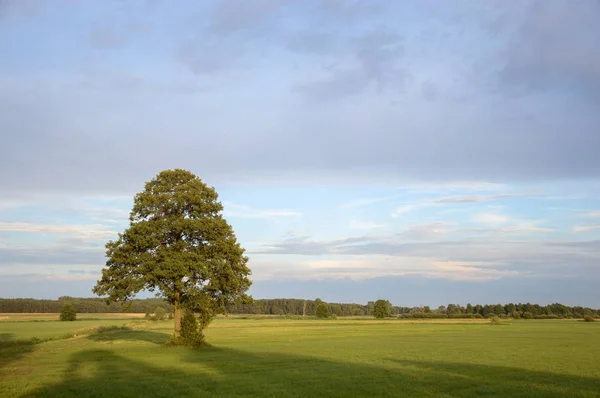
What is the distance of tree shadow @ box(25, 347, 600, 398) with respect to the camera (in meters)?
18.9

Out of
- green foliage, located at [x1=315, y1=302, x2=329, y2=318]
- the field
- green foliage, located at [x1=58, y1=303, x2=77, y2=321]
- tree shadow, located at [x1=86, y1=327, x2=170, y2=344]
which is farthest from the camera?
green foliage, located at [x1=315, y1=302, x2=329, y2=318]

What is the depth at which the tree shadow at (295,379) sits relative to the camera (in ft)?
62.0

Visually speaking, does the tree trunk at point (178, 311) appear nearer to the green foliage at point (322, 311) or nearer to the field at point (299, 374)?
the field at point (299, 374)

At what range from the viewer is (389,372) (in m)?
25.0

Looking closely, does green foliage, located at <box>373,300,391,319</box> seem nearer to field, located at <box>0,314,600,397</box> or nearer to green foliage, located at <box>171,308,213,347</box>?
field, located at <box>0,314,600,397</box>

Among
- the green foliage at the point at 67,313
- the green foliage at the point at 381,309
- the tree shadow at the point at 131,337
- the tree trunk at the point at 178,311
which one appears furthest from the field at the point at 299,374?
the green foliage at the point at 381,309

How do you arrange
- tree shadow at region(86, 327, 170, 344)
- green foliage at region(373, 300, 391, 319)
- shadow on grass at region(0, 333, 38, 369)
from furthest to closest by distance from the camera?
green foliage at region(373, 300, 391, 319)
tree shadow at region(86, 327, 170, 344)
shadow on grass at region(0, 333, 38, 369)

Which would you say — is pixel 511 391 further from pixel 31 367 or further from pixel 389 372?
pixel 31 367

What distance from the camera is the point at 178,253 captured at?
3853 cm

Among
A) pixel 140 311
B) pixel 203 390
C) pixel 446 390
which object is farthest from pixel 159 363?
pixel 140 311

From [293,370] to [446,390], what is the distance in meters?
8.68

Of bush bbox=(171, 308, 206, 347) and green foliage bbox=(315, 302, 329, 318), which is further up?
green foliage bbox=(315, 302, 329, 318)

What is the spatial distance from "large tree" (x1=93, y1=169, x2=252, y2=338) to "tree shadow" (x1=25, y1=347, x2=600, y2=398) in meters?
8.09

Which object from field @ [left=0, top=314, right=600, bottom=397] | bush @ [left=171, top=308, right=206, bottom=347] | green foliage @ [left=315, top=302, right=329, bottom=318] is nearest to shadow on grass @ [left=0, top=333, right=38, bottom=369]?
field @ [left=0, top=314, right=600, bottom=397]
